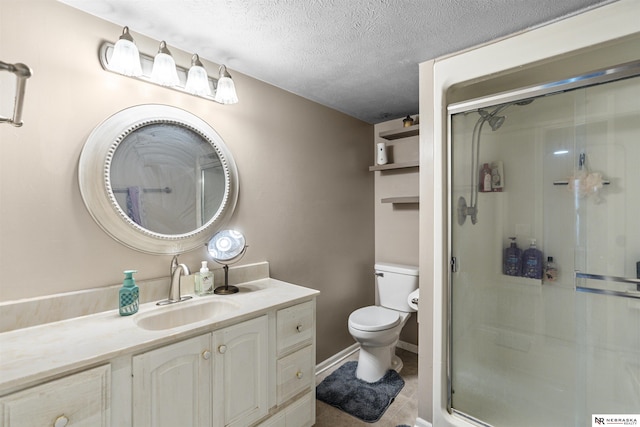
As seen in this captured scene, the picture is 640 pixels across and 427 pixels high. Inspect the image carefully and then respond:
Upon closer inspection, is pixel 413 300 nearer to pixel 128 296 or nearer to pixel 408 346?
pixel 408 346

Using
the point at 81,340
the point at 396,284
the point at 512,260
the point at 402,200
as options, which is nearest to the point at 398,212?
the point at 402,200

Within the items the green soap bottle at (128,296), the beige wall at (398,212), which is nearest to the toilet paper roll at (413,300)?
the beige wall at (398,212)

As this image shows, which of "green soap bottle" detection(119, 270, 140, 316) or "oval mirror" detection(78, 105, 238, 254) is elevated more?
"oval mirror" detection(78, 105, 238, 254)

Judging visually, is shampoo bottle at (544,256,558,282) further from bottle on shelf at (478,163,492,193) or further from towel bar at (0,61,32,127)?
towel bar at (0,61,32,127)

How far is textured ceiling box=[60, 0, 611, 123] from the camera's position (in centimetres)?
126

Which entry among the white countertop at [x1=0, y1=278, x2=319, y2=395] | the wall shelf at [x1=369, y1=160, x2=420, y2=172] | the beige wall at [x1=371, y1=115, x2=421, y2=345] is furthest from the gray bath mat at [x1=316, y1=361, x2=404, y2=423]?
the wall shelf at [x1=369, y1=160, x2=420, y2=172]

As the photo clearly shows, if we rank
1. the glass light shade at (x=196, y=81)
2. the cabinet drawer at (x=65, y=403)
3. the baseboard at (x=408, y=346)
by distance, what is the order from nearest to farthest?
the cabinet drawer at (x=65, y=403) → the glass light shade at (x=196, y=81) → the baseboard at (x=408, y=346)

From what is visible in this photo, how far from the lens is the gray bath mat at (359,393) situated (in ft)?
6.10

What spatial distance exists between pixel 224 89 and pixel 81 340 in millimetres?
1325

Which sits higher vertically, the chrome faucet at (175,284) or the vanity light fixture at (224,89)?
the vanity light fixture at (224,89)

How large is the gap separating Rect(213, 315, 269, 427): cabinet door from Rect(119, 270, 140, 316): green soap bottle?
0.40 metres

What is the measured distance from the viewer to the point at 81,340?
1035 millimetres

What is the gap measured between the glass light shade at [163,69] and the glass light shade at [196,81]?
94 millimetres

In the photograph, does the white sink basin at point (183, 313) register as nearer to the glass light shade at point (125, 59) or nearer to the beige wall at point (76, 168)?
the beige wall at point (76, 168)
